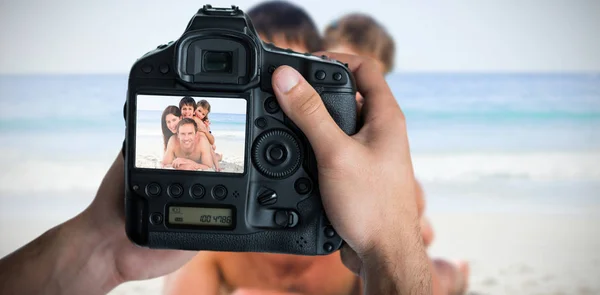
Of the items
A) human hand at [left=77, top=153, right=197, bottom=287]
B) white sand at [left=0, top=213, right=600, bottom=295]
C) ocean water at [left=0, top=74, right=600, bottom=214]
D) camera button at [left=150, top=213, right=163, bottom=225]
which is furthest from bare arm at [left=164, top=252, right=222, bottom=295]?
ocean water at [left=0, top=74, right=600, bottom=214]

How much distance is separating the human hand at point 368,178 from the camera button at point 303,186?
0.09 feet

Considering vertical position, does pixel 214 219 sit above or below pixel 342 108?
below

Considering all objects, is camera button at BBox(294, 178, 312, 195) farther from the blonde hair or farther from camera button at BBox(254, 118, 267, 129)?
the blonde hair

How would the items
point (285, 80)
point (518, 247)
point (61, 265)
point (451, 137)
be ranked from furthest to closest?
point (451, 137) < point (518, 247) < point (61, 265) < point (285, 80)

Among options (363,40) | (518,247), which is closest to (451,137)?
(518,247)

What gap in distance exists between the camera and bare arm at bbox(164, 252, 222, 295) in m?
1.83

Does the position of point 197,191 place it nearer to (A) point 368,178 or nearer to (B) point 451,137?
(A) point 368,178

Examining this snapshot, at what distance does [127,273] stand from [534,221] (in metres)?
2.87

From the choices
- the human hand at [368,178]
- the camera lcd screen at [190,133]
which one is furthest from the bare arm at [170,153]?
the human hand at [368,178]

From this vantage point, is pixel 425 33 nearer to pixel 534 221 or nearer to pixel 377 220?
pixel 534 221

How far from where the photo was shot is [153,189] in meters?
0.64

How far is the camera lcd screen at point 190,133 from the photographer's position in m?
0.61

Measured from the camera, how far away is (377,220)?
0.62 m

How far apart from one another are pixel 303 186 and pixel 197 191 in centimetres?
10
